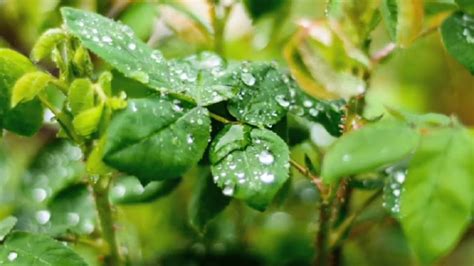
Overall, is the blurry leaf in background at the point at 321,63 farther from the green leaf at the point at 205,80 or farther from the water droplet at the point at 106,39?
the water droplet at the point at 106,39

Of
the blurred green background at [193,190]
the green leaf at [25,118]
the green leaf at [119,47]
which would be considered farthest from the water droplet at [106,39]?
the blurred green background at [193,190]

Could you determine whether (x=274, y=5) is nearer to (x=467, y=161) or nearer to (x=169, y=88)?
(x=169, y=88)

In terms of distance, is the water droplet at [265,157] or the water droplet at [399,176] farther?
the water droplet at [399,176]

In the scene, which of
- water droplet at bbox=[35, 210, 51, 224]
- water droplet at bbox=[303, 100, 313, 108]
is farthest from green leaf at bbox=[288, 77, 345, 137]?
water droplet at bbox=[35, 210, 51, 224]

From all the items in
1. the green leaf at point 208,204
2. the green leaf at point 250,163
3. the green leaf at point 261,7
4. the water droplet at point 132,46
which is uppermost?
the water droplet at point 132,46

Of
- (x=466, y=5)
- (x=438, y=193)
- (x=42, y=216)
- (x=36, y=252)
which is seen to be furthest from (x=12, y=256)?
(x=466, y=5)

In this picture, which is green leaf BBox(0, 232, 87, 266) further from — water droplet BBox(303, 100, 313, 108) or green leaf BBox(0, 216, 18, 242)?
water droplet BBox(303, 100, 313, 108)

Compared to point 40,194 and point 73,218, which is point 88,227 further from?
point 40,194

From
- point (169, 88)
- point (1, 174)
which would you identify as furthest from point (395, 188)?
point (1, 174)
